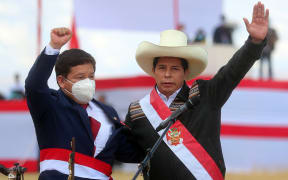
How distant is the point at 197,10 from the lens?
12547mm

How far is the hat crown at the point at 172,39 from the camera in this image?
403 centimetres

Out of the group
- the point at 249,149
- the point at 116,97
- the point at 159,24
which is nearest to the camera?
the point at 249,149

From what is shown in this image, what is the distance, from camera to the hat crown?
403cm

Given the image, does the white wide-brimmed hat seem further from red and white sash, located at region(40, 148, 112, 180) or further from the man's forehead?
red and white sash, located at region(40, 148, 112, 180)

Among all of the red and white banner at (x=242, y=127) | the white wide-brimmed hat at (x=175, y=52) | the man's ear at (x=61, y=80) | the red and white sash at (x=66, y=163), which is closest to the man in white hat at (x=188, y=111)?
the white wide-brimmed hat at (x=175, y=52)

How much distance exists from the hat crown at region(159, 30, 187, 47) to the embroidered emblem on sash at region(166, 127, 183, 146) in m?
0.71

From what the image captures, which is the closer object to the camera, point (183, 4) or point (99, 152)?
point (99, 152)

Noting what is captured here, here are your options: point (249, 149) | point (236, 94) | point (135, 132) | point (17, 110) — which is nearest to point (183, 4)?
point (236, 94)

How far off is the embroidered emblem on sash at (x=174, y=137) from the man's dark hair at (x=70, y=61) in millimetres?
767

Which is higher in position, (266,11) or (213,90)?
(266,11)

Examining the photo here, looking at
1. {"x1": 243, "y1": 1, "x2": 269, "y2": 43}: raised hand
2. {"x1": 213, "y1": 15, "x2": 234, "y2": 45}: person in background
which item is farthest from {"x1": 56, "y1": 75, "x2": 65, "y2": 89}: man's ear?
{"x1": 213, "y1": 15, "x2": 234, "y2": 45}: person in background

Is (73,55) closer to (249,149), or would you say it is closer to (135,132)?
(135,132)

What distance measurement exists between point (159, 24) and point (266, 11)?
30.5 feet

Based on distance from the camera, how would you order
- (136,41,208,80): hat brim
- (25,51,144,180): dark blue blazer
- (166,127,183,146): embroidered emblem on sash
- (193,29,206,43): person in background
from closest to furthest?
(25,51,144,180): dark blue blazer → (166,127,183,146): embroidered emblem on sash → (136,41,208,80): hat brim → (193,29,206,43): person in background
